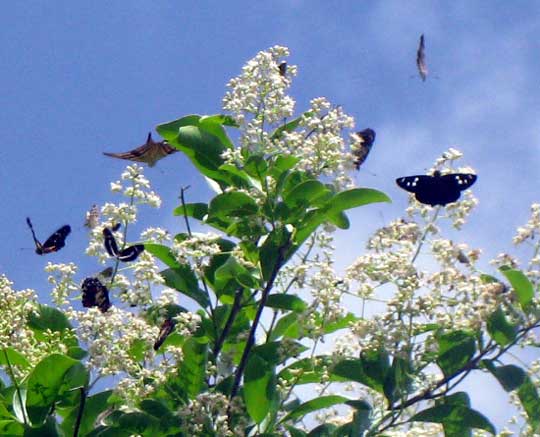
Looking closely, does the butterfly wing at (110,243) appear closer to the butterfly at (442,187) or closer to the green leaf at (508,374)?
the butterfly at (442,187)

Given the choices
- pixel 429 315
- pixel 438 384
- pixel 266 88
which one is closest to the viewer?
pixel 429 315

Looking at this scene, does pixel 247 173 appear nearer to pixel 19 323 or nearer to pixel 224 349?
pixel 224 349

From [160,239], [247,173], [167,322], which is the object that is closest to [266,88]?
[247,173]

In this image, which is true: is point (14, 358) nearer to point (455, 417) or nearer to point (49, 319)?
point (49, 319)

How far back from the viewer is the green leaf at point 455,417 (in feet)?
10.3

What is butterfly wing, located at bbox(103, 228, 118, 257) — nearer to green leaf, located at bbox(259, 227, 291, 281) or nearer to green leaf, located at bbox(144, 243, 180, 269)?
green leaf, located at bbox(144, 243, 180, 269)

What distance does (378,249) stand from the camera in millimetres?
3262

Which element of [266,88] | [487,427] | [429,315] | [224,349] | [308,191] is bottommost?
[487,427]

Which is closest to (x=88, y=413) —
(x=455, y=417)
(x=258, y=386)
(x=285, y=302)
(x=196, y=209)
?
(x=258, y=386)

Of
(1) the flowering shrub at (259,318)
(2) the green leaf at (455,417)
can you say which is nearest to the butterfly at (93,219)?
(1) the flowering shrub at (259,318)

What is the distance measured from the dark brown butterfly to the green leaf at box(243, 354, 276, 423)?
0.27 m

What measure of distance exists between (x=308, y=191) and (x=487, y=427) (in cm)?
89

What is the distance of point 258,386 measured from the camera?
3043 mm

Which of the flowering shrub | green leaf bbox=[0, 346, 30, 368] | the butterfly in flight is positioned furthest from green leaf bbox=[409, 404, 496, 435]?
the butterfly in flight
